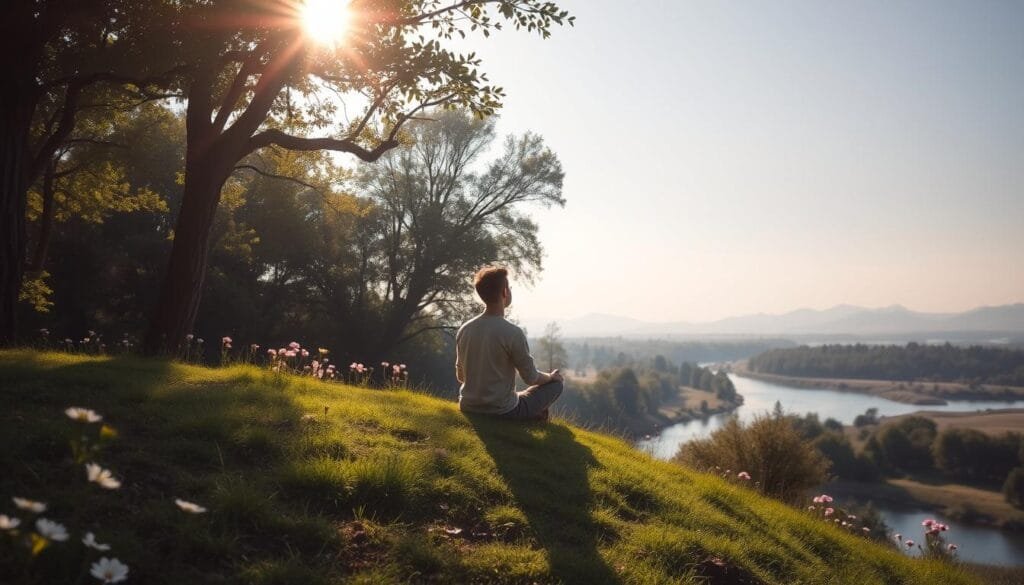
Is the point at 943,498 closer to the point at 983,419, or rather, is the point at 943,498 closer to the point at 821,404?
the point at 983,419

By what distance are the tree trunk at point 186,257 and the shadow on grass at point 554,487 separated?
15.4 feet

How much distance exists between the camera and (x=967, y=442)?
62438 mm

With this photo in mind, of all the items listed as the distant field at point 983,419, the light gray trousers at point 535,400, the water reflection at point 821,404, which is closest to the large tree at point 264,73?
the light gray trousers at point 535,400

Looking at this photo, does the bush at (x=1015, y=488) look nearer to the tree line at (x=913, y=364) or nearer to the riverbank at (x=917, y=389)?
the riverbank at (x=917, y=389)

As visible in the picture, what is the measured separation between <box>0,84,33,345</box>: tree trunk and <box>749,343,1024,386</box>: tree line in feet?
680

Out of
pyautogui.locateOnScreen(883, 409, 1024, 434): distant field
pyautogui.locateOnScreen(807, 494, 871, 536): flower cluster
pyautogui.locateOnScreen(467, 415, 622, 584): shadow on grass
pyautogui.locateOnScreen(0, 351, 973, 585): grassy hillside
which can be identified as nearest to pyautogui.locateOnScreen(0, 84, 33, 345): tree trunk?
pyautogui.locateOnScreen(0, 351, 973, 585): grassy hillside

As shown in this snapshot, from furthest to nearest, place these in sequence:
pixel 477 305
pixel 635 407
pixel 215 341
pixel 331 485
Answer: pixel 635 407
pixel 477 305
pixel 215 341
pixel 331 485

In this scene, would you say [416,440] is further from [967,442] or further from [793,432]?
[967,442]

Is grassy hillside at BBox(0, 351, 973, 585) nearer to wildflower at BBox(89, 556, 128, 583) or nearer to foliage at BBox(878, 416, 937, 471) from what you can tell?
wildflower at BBox(89, 556, 128, 583)

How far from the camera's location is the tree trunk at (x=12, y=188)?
7.31m

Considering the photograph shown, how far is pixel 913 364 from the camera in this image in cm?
17662

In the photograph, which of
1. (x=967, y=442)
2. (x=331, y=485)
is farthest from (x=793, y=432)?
(x=967, y=442)

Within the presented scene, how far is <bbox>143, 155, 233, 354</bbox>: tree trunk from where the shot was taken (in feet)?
26.1

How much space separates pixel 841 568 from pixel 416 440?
405cm
